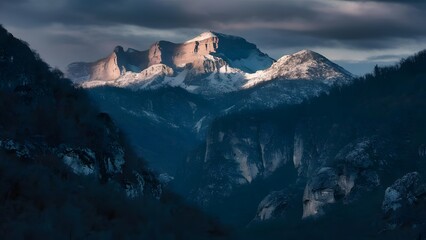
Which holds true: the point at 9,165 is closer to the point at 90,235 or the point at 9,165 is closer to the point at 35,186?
the point at 35,186

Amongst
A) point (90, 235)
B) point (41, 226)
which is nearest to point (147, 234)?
point (90, 235)

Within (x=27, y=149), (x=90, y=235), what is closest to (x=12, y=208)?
(x=90, y=235)

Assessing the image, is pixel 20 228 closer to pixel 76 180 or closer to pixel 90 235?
pixel 90 235

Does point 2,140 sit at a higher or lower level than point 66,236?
higher

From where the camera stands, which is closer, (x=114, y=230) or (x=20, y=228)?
(x=20, y=228)

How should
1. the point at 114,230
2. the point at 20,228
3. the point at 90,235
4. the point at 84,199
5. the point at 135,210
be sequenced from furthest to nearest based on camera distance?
the point at 135,210, the point at 84,199, the point at 114,230, the point at 90,235, the point at 20,228

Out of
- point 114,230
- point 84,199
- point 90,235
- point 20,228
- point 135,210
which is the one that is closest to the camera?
point 20,228

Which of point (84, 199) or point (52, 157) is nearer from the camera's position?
point (84, 199)

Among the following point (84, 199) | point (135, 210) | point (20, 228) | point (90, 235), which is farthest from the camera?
point (135, 210)

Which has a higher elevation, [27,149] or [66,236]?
[27,149]
